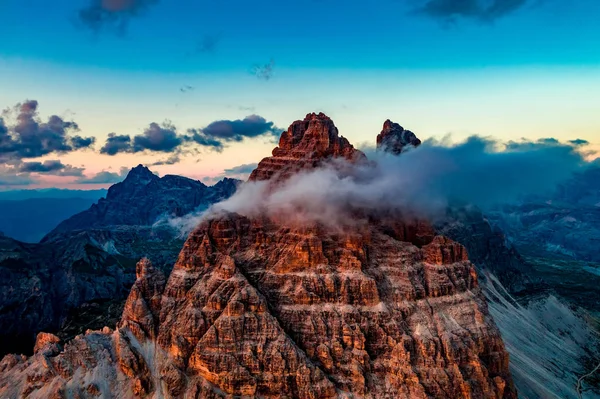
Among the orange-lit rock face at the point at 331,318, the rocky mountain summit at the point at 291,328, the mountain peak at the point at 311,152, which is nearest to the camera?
the orange-lit rock face at the point at 331,318

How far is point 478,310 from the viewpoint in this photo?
127062 mm

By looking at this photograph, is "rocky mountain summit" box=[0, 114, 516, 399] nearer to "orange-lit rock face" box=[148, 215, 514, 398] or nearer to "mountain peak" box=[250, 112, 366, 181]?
"orange-lit rock face" box=[148, 215, 514, 398]

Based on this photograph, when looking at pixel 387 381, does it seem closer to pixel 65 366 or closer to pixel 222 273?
pixel 222 273

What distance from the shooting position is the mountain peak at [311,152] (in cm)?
15525

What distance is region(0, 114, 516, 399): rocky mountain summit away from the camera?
11400 centimetres

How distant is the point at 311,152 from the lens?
156 meters

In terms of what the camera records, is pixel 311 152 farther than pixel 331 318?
Yes

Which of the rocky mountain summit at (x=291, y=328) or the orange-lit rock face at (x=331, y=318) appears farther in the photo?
the rocky mountain summit at (x=291, y=328)

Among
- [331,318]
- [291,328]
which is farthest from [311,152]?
[291,328]

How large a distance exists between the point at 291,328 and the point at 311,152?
59112 millimetres

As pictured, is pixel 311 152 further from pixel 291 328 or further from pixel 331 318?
pixel 291 328

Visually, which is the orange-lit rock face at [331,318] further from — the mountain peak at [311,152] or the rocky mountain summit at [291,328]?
the mountain peak at [311,152]

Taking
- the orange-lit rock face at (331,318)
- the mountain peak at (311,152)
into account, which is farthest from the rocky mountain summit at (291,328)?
the mountain peak at (311,152)

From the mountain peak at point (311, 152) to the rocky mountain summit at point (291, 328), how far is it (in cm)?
1958
